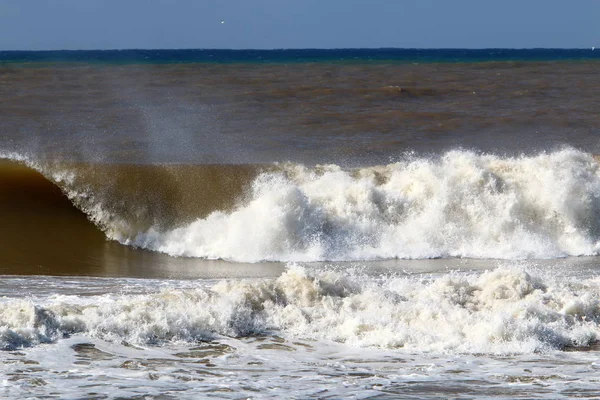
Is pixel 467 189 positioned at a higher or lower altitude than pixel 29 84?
lower

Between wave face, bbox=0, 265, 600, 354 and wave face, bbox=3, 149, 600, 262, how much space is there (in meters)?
2.75

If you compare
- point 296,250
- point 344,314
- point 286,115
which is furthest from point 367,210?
point 286,115

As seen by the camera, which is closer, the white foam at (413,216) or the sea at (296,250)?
the sea at (296,250)

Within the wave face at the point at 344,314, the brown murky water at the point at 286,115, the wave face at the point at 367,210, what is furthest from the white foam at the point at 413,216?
the brown murky water at the point at 286,115

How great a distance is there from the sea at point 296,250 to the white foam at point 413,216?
0.03m

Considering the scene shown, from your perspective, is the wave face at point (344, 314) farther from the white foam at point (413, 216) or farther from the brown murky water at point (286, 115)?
the brown murky water at point (286, 115)

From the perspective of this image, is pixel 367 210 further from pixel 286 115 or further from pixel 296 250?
pixel 286 115

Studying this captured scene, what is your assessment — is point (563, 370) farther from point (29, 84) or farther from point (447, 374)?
point (29, 84)

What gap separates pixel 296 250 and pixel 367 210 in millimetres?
1230

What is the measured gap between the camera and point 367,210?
484 inches

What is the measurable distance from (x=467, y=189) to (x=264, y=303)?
5.10 m

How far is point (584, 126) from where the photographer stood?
21.0 metres

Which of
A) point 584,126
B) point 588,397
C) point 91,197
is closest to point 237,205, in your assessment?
point 91,197

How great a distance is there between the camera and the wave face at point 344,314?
7613 millimetres
